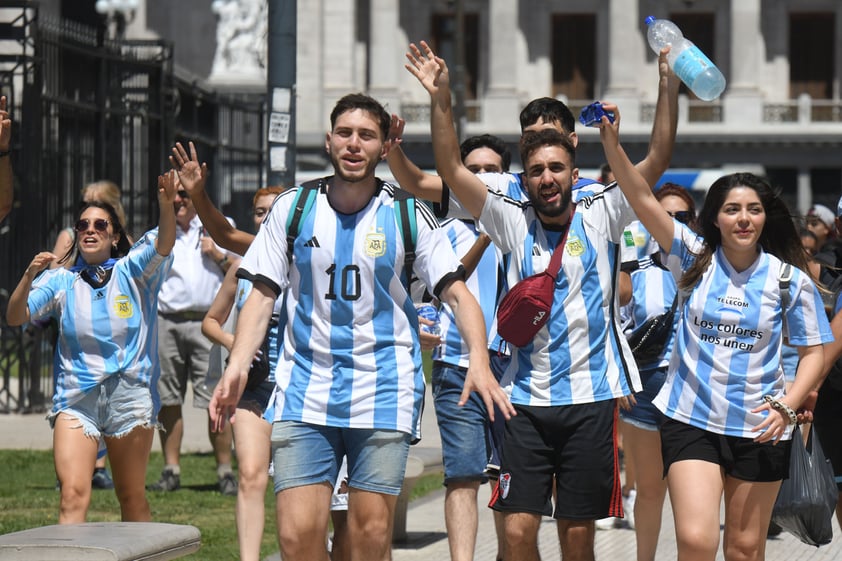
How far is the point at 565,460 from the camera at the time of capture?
20.6 feet

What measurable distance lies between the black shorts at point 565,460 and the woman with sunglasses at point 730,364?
0.28 metres

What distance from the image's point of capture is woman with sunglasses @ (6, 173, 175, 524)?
24.6ft

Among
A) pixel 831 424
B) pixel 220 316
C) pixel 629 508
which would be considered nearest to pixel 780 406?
pixel 831 424

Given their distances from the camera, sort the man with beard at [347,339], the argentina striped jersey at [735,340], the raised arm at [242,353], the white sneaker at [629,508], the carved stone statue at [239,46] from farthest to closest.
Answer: the carved stone statue at [239,46], the white sneaker at [629,508], the argentina striped jersey at [735,340], the man with beard at [347,339], the raised arm at [242,353]

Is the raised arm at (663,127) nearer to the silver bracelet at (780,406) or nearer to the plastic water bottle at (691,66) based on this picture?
the plastic water bottle at (691,66)

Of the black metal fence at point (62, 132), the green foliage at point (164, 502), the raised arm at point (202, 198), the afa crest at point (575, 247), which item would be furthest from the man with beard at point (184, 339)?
the afa crest at point (575, 247)

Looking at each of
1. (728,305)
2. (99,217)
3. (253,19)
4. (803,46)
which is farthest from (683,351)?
(803,46)

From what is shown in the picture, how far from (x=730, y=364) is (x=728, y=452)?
0.33 metres

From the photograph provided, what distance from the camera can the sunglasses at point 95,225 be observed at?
25.3 feet

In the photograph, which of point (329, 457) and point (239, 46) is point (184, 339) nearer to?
point (329, 457)

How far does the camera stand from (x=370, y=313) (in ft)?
18.9

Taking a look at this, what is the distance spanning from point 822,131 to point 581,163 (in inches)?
313

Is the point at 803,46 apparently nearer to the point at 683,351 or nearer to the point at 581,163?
the point at 581,163

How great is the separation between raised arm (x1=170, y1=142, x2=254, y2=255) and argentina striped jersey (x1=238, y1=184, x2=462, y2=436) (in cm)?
90
